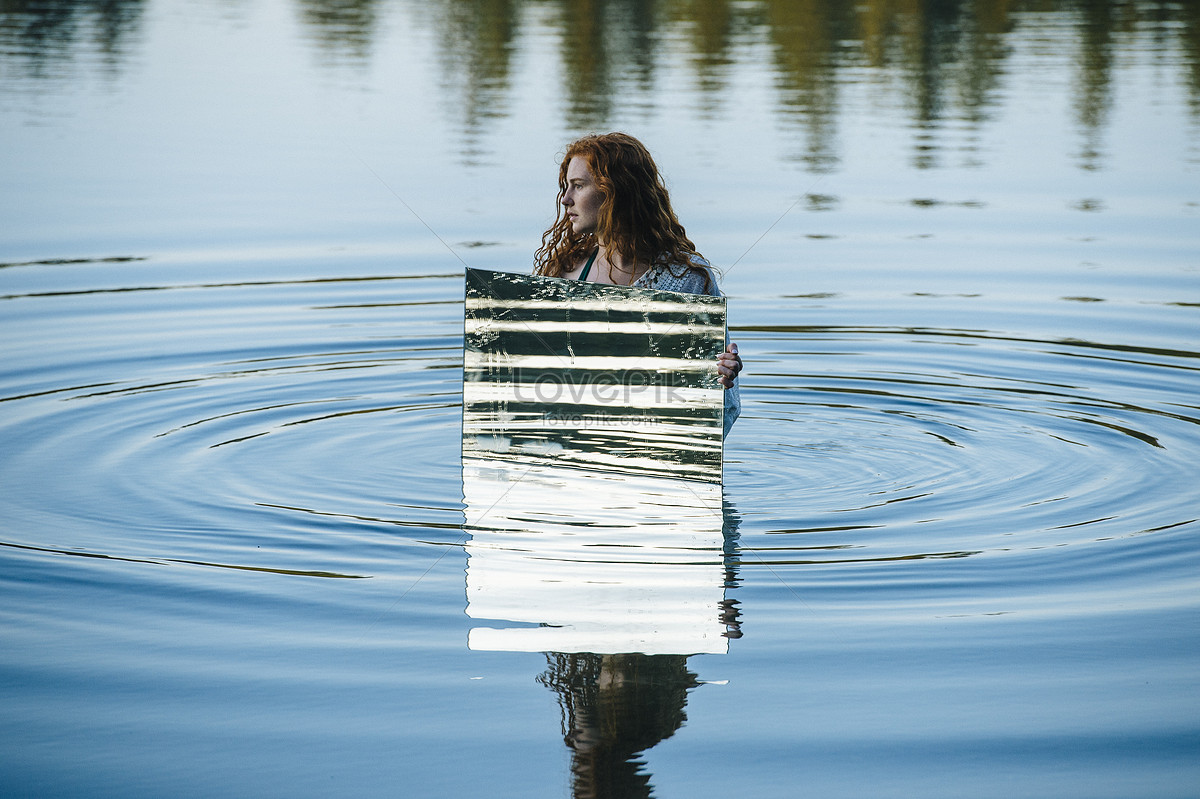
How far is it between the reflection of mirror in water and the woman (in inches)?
27.6

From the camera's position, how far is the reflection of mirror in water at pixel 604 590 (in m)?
4.09

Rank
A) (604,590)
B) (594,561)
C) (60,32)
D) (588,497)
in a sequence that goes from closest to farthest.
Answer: (604,590) < (594,561) < (588,497) < (60,32)

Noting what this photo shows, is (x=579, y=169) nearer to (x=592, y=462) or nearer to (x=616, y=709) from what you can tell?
(x=592, y=462)

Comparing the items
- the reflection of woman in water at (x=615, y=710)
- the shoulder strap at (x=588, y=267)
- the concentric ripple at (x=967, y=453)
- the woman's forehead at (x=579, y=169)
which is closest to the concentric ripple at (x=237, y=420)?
the shoulder strap at (x=588, y=267)

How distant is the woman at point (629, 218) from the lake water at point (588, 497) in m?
0.95

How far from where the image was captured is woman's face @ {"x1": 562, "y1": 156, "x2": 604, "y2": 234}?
6258 millimetres

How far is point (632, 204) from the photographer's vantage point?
20.5ft

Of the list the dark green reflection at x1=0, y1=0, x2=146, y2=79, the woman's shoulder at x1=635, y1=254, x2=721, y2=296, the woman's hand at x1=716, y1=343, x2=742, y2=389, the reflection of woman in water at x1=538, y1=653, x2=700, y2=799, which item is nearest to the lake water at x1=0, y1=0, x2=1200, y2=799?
the reflection of woman in water at x1=538, y1=653, x2=700, y2=799

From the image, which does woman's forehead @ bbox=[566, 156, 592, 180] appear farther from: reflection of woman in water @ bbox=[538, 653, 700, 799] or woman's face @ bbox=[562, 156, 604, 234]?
reflection of woman in water @ bbox=[538, 653, 700, 799]

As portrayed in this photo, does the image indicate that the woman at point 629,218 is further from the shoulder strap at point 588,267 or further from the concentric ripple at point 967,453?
the concentric ripple at point 967,453

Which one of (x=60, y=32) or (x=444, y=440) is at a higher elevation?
(x=60, y=32)

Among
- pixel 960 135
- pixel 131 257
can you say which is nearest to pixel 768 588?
pixel 131 257

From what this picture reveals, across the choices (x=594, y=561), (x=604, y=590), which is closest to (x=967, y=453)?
(x=594, y=561)

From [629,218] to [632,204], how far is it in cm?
7
